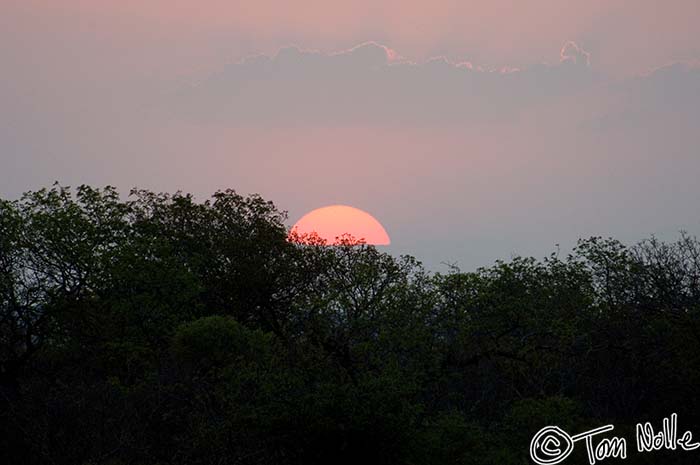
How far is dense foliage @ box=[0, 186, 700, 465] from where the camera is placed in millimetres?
31219

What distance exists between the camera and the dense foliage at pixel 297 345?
31.2m

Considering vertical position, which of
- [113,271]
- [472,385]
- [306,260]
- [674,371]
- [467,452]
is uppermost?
[306,260]

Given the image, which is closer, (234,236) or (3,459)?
(3,459)

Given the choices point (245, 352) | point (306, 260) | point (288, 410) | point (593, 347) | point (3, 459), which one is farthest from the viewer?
point (306, 260)

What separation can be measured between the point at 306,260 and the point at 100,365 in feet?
62.6

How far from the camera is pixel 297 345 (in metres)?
38.1

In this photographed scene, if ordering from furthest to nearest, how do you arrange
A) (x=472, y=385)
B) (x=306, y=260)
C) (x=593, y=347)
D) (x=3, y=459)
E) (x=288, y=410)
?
1. (x=306, y=260)
2. (x=472, y=385)
3. (x=593, y=347)
4. (x=3, y=459)
5. (x=288, y=410)

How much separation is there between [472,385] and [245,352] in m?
14.5

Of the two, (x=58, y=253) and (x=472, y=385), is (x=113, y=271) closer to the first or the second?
(x=58, y=253)

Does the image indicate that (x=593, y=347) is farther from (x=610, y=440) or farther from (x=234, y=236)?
(x=234, y=236)

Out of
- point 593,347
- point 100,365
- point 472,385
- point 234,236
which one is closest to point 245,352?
point 100,365

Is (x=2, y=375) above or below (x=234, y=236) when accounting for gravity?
below

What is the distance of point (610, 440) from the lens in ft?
101

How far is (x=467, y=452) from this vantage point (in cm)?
3075
